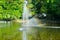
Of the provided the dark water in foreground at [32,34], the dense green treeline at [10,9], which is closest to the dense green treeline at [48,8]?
the dense green treeline at [10,9]

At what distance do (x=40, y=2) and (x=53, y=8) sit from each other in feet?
3.96

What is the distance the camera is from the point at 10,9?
1337 centimetres

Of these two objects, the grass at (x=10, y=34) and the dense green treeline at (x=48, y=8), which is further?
the dense green treeline at (x=48, y=8)

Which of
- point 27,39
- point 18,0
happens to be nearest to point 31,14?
point 18,0

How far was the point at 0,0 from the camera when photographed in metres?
13.3

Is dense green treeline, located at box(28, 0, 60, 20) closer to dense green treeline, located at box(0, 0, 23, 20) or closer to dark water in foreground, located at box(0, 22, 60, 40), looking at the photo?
dense green treeline, located at box(0, 0, 23, 20)

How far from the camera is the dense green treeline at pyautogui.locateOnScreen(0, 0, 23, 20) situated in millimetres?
12844

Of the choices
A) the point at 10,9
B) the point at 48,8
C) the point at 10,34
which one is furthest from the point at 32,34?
the point at 10,9

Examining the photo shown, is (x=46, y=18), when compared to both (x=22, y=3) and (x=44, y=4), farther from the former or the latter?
(x=22, y=3)

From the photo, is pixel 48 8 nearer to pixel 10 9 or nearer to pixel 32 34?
pixel 10 9

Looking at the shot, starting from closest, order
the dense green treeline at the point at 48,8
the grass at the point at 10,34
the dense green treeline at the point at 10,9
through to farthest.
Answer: the grass at the point at 10,34, the dense green treeline at the point at 48,8, the dense green treeline at the point at 10,9

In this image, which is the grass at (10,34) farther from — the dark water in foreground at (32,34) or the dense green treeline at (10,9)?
the dense green treeline at (10,9)

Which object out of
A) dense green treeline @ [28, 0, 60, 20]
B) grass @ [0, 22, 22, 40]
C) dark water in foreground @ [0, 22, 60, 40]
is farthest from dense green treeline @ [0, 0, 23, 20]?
dark water in foreground @ [0, 22, 60, 40]

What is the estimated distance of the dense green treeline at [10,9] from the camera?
506 inches
